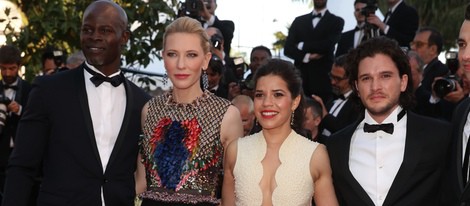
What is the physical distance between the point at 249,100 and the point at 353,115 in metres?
0.94

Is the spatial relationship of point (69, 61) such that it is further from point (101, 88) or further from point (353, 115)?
point (101, 88)

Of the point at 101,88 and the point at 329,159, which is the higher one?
the point at 101,88

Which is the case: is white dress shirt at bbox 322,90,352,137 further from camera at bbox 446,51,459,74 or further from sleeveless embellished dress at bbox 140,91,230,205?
sleeveless embellished dress at bbox 140,91,230,205

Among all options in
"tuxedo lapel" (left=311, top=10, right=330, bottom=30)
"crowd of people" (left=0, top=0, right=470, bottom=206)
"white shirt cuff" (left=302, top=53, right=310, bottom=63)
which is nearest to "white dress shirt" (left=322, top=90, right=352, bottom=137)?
"white shirt cuff" (left=302, top=53, right=310, bottom=63)

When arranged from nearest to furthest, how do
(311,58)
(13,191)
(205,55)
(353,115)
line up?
(13,191) < (205,55) < (353,115) < (311,58)

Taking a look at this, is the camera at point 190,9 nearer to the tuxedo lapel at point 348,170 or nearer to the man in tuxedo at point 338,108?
the man in tuxedo at point 338,108

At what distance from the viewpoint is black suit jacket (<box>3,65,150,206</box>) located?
458 centimetres

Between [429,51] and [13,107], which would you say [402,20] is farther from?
[13,107]

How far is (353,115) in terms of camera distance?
7191 mm

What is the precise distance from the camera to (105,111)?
4727 mm

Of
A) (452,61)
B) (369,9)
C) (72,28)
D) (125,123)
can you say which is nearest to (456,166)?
(125,123)

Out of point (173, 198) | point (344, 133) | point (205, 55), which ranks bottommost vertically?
point (173, 198)

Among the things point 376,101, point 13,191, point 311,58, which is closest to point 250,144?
point 376,101

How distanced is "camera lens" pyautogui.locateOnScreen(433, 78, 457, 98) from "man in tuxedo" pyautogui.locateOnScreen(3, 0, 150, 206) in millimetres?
3141
